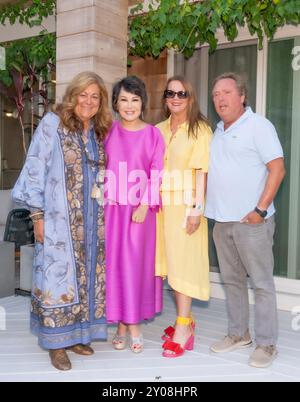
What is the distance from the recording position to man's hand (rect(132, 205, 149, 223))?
9.17ft

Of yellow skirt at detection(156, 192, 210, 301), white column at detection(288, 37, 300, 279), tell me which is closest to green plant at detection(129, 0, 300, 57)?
white column at detection(288, 37, 300, 279)

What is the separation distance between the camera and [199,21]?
→ 3719 millimetres

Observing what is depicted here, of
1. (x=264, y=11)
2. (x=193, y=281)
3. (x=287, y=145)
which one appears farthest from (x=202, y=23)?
(x=193, y=281)

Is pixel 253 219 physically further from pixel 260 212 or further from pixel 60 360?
pixel 60 360

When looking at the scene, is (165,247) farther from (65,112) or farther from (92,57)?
(92,57)

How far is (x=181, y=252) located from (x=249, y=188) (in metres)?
0.53

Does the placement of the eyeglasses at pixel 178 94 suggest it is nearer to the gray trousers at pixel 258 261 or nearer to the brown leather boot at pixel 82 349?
the gray trousers at pixel 258 261

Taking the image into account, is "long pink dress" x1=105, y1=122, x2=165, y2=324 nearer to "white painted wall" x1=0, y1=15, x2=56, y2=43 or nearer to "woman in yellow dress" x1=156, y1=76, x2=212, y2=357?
"woman in yellow dress" x1=156, y1=76, x2=212, y2=357

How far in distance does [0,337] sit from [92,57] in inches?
78.7

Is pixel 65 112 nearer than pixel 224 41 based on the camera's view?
Yes

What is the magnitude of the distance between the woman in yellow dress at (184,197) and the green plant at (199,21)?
98cm

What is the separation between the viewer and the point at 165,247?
2.95 m

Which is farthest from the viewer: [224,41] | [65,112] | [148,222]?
[224,41]

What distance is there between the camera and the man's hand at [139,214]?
9.17 feet
